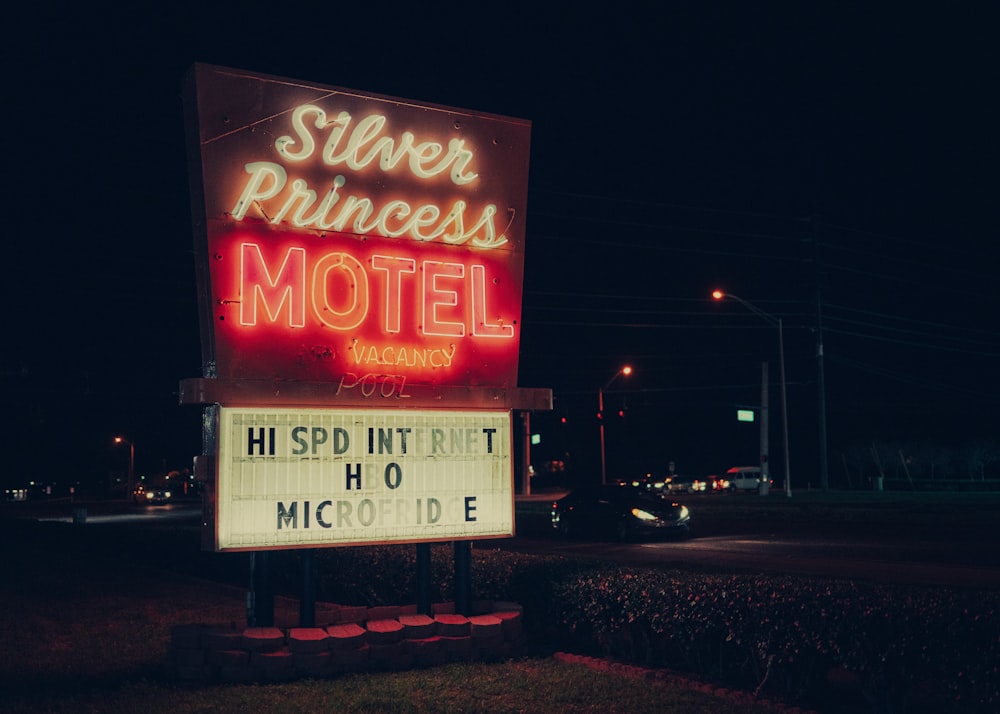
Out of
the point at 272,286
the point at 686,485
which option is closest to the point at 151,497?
the point at 686,485

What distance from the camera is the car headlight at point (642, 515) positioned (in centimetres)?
2525

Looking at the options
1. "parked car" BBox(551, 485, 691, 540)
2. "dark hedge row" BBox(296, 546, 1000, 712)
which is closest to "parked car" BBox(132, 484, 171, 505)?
"parked car" BBox(551, 485, 691, 540)

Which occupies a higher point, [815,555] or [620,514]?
[620,514]

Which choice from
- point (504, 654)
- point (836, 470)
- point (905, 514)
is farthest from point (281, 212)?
point (836, 470)

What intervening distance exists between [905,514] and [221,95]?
2936 centimetres

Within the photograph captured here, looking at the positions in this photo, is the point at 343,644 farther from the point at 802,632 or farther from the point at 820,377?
the point at 820,377

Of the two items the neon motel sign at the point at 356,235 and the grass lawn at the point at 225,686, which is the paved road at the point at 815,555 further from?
the neon motel sign at the point at 356,235

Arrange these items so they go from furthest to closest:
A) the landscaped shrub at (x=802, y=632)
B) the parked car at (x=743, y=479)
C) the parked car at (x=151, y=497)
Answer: the parked car at (x=151, y=497)
the parked car at (x=743, y=479)
the landscaped shrub at (x=802, y=632)

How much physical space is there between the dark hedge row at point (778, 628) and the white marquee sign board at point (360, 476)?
124cm

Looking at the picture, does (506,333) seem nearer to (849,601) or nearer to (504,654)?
(504,654)

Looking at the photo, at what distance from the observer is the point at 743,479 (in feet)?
248

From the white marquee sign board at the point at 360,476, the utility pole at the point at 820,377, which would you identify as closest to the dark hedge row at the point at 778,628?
the white marquee sign board at the point at 360,476

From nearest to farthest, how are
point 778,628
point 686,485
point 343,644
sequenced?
1. point 778,628
2. point 343,644
3. point 686,485

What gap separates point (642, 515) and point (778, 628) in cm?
1802
